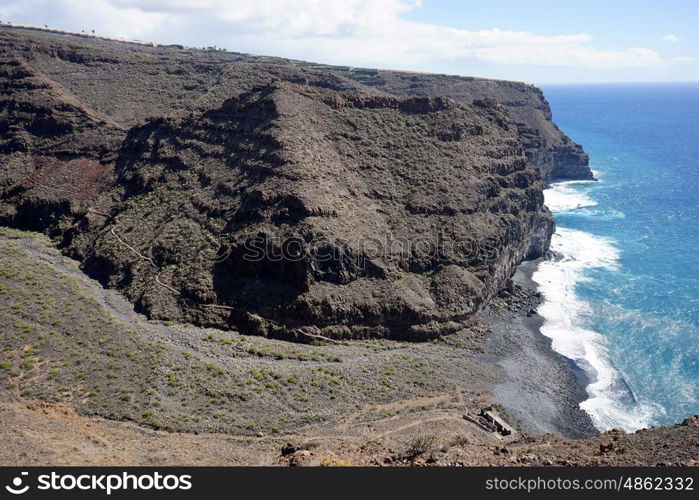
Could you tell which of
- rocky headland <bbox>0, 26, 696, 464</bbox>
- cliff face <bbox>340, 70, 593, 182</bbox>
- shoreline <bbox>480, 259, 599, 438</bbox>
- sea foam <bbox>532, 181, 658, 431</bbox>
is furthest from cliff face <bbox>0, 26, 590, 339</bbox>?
cliff face <bbox>340, 70, 593, 182</bbox>

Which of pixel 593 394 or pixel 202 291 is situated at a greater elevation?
pixel 202 291

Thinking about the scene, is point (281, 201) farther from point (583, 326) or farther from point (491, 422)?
point (583, 326)

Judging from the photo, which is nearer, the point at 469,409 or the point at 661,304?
the point at 469,409

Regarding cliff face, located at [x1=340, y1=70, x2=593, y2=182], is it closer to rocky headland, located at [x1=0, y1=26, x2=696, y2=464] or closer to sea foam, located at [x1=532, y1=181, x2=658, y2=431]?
sea foam, located at [x1=532, y1=181, x2=658, y2=431]

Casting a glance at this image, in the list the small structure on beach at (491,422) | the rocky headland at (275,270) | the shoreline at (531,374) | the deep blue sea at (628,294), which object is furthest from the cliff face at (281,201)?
the small structure on beach at (491,422)

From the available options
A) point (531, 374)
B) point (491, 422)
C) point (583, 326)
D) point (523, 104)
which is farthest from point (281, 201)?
point (523, 104)

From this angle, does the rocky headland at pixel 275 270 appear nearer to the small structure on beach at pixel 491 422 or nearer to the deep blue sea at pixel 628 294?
the small structure on beach at pixel 491 422

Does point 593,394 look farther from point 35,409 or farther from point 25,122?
point 25,122
